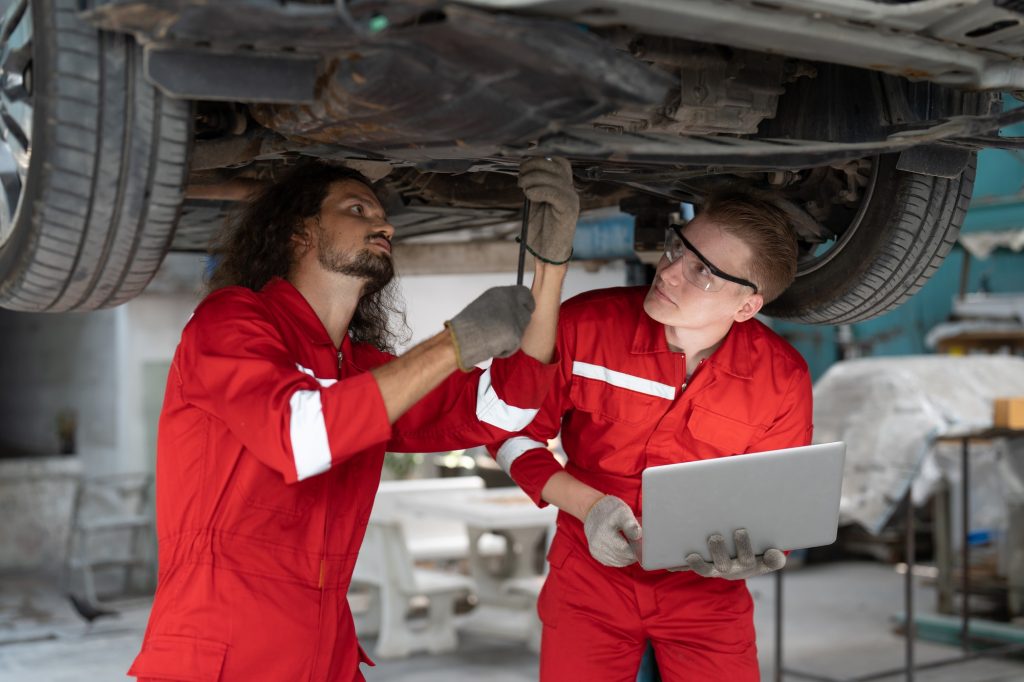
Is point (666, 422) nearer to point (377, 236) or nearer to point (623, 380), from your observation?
point (623, 380)

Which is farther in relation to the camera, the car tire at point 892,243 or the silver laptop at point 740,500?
the car tire at point 892,243

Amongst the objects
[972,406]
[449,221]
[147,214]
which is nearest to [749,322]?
[449,221]

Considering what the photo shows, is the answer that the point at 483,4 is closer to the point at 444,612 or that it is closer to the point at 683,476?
the point at 683,476

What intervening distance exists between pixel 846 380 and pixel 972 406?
57 centimetres

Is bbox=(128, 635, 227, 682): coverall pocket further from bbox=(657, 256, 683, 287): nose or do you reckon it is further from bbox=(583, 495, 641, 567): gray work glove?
bbox=(657, 256, 683, 287): nose

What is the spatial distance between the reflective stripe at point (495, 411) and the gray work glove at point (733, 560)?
1.26 feet

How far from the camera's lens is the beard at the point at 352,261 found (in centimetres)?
186

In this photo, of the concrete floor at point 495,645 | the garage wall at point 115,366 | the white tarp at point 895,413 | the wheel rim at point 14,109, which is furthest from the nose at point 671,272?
the garage wall at point 115,366

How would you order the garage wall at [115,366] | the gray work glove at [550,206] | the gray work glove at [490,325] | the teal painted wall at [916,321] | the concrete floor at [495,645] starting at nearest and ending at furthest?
the gray work glove at [490,325], the gray work glove at [550,206], the concrete floor at [495,645], the garage wall at [115,366], the teal painted wall at [916,321]

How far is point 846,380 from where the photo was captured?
5.10 metres

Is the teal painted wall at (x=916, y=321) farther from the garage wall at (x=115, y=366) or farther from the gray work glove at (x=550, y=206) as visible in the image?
the gray work glove at (x=550, y=206)

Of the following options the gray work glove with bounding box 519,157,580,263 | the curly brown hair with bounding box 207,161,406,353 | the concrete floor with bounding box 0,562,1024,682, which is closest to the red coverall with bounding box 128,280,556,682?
the curly brown hair with bounding box 207,161,406,353

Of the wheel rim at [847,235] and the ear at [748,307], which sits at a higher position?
the wheel rim at [847,235]

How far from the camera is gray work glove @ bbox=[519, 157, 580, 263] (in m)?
1.71
